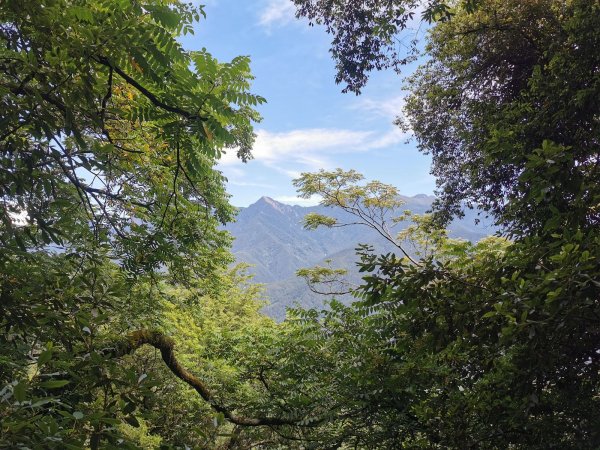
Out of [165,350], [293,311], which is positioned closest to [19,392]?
[165,350]

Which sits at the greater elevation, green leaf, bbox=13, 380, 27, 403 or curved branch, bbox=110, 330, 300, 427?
curved branch, bbox=110, 330, 300, 427

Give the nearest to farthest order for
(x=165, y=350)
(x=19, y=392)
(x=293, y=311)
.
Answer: (x=19, y=392) < (x=165, y=350) < (x=293, y=311)

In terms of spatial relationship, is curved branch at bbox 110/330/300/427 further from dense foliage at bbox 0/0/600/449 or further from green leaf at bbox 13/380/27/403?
green leaf at bbox 13/380/27/403

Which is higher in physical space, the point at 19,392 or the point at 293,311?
the point at 293,311

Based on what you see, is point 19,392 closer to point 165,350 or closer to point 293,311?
point 165,350

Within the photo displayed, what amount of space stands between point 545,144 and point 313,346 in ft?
17.4

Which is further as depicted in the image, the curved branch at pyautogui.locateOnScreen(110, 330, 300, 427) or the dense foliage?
the curved branch at pyautogui.locateOnScreen(110, 330, 300, 427)

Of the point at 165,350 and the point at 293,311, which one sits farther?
the point at 293,311

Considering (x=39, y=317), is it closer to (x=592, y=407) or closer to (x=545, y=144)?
(x=545, y=144)

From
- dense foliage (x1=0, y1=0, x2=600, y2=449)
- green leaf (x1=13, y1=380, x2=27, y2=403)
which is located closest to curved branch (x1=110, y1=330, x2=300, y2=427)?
dense foliage (x1=0, y1=0, x2=600, y2=449)

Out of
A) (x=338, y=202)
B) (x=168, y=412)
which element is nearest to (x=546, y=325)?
(x=168, y=412)

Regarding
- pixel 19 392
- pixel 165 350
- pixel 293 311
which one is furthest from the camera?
pixel 293 311

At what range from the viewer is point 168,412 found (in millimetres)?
9180

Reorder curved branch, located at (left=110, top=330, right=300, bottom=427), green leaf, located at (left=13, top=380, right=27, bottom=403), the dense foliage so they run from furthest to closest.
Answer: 1. curved branch, located at (left=110, top=330, right=300, bottom=427)
2. the dense foliage
3. green leaf, located at (left=13, top=380, right=27, bottom=403)
